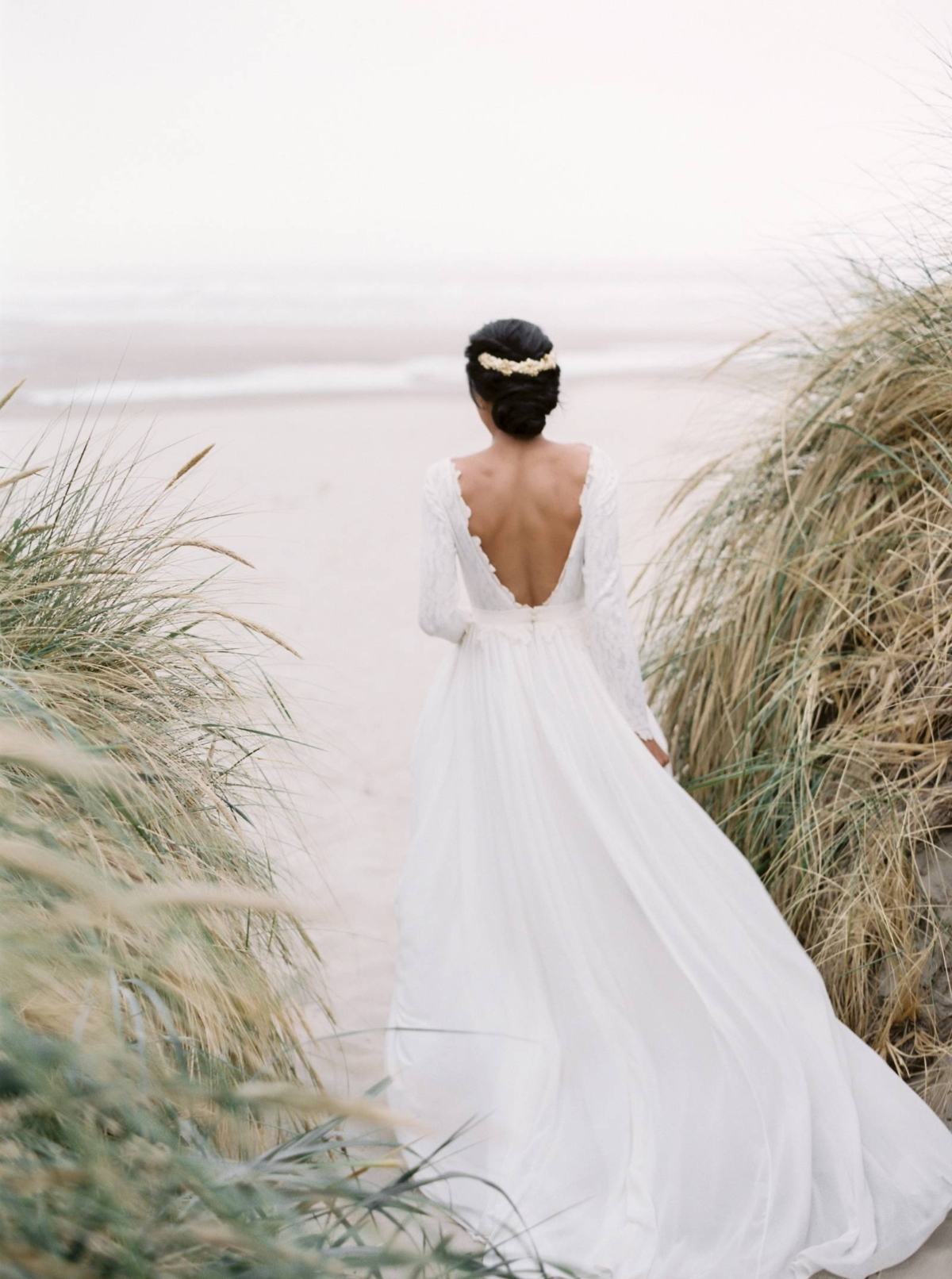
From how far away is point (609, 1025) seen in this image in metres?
2.25

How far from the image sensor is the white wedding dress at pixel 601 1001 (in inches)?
76.6

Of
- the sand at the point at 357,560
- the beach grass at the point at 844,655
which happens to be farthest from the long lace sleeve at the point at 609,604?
the sand at the point at 357,560

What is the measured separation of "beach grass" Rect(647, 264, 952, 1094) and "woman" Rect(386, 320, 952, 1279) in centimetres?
21

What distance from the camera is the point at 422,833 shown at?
2.51 metres

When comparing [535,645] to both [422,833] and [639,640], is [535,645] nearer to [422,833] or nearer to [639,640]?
[422,833]

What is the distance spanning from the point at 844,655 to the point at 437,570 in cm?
96

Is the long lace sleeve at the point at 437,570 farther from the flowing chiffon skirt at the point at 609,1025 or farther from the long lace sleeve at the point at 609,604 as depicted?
the long lace sleeve at the point at 609,604

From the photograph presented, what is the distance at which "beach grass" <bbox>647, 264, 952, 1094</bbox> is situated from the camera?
7.57ft

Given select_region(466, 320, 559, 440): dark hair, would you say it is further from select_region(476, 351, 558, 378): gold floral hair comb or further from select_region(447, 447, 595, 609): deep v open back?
select_region(447, 447, 595, 609): deep v open back

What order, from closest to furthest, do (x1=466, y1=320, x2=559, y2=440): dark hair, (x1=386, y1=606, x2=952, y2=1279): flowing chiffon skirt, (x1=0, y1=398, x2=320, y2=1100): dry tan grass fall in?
(x1=0, y1=398, x2=320, y2=1100): dry tan grass
(x1=386, y1=606, x2=952, y2=1279): flowing chiffon skirt
(x1=466, y1=320, x2=559, y2=440): dark hair

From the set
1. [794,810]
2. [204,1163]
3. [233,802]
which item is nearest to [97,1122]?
[204,1163]

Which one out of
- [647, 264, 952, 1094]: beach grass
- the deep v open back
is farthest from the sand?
the deep v open back

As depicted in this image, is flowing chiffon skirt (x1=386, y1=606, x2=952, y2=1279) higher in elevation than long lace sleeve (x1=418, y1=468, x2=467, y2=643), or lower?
lower

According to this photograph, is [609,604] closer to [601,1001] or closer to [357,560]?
[601,1001]
